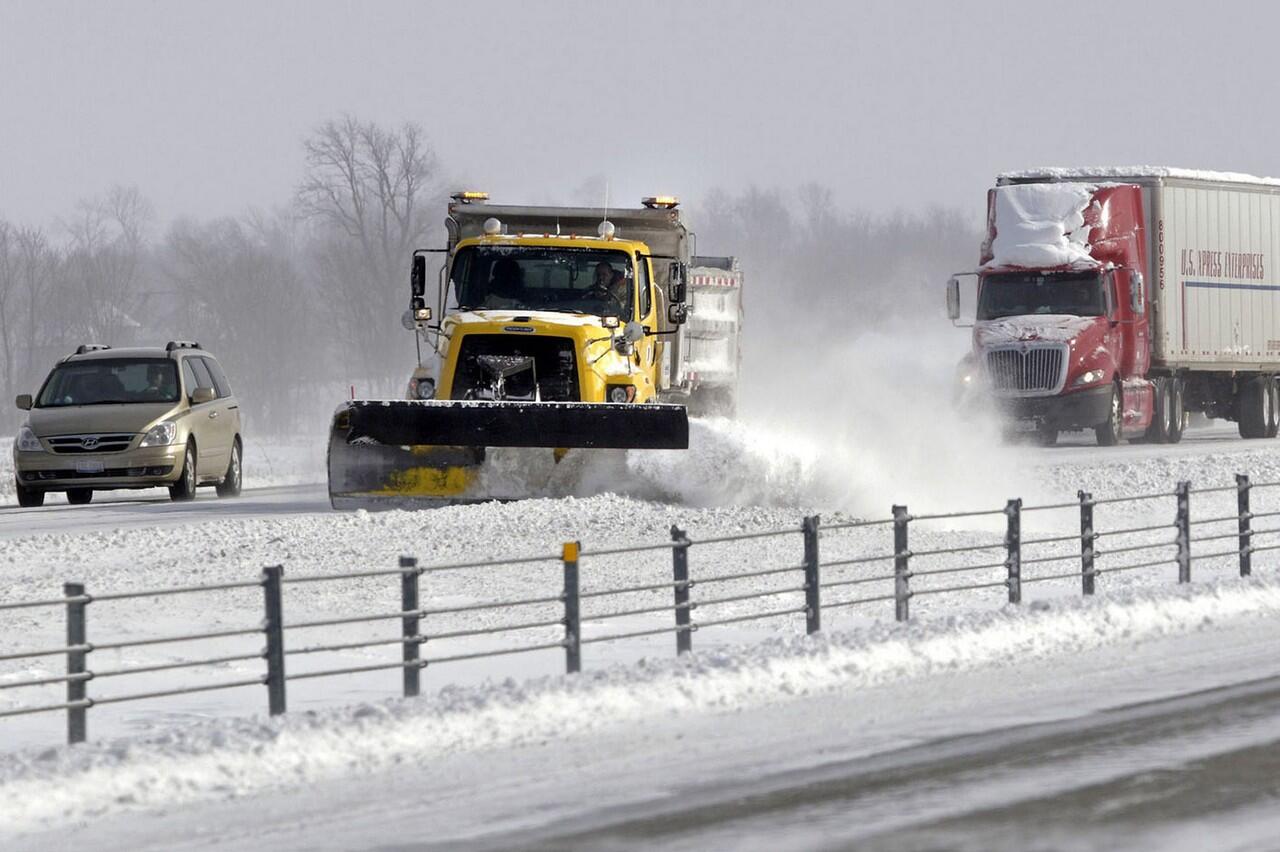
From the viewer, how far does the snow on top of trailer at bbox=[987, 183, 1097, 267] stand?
3750cm

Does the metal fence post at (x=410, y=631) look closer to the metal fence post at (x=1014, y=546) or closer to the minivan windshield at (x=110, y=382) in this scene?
the metal fence post at (x=1014, y=546)

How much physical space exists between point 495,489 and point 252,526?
8.53ft

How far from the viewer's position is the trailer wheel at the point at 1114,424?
38.2m

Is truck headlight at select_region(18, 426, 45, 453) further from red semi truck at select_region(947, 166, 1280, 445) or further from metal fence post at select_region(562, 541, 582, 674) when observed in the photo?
red semi truck at select_region(947, 166, 1280, 445)

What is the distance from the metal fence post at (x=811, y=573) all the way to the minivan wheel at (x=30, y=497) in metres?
14.8

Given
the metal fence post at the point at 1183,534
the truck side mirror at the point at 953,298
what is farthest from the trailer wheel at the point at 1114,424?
the metal fence post at the point at 1183,534

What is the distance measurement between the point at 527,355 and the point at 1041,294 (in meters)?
17.7

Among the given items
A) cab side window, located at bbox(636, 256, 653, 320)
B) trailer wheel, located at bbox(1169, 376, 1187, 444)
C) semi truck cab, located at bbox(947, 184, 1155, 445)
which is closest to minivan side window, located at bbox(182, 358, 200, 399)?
cab side window, located at bbox(636, 256, 653, 320)

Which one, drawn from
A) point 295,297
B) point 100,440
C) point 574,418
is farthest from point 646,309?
point 295,297

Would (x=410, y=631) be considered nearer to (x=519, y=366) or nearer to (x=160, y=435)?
(x=519, y=366)

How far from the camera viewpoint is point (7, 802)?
8.98 metres

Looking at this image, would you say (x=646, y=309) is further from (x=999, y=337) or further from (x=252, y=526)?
(x=999, y=337)

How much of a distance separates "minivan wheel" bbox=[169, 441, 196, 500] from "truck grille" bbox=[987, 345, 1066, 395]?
17468mm

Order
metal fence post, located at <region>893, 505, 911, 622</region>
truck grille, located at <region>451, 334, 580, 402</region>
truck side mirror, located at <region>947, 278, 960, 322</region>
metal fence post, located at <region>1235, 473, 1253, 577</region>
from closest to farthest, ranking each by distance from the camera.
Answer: metal fence post, located at <region>893, 505, 911, 622</region>
metal fence post, located at <region>1235, 473, 1253, 577</region>
truck grille, located at <region>451, 334, 580, 402</region>
truck side mirror, located at <region>947, 278, 960, 322</region>
